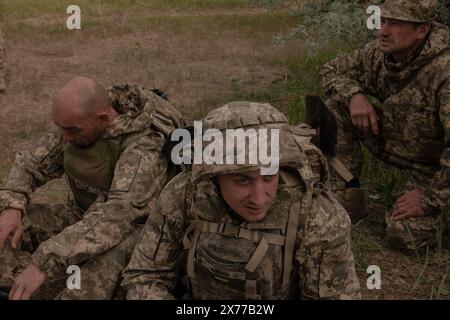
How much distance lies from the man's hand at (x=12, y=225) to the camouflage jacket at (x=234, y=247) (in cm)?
98

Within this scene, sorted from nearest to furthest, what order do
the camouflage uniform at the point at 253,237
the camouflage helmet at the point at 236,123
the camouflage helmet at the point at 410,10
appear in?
the camouflage helmet at the point at 236,123, the camouflage uniform at the point at 253,237, the camouflage helmet at the point at 410,10

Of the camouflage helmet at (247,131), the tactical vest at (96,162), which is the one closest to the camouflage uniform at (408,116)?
the tactical vest at (96,162)

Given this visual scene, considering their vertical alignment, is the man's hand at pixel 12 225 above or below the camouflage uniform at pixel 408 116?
below

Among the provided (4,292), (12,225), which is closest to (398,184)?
(12,225)

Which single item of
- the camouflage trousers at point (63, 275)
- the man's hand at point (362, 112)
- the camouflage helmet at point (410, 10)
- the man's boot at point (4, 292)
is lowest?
the man's boot at point (4, 292)

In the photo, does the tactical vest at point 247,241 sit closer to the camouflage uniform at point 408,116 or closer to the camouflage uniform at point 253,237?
the camouflage uniform at point 253,237

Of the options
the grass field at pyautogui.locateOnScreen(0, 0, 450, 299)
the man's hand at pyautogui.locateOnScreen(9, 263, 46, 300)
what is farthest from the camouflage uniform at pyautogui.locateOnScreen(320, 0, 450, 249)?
the man's hand at pyautogui.locateOnScreen(9, 263, 46, 300)

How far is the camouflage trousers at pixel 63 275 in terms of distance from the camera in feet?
10.6

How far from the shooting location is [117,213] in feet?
10.9

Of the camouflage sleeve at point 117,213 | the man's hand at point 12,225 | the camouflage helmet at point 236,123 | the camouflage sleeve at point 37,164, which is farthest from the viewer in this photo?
the camouflage sleeve at point 37,164

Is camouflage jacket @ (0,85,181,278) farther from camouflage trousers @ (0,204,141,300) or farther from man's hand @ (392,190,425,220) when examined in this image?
man's hand @ (392,190,425,220)

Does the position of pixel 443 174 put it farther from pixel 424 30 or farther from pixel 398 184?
pixel 424 30

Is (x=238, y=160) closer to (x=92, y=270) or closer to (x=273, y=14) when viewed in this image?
(x=92, y=270)

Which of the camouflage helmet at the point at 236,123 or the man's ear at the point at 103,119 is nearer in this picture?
the camouflage helmet at the point at 236,123
